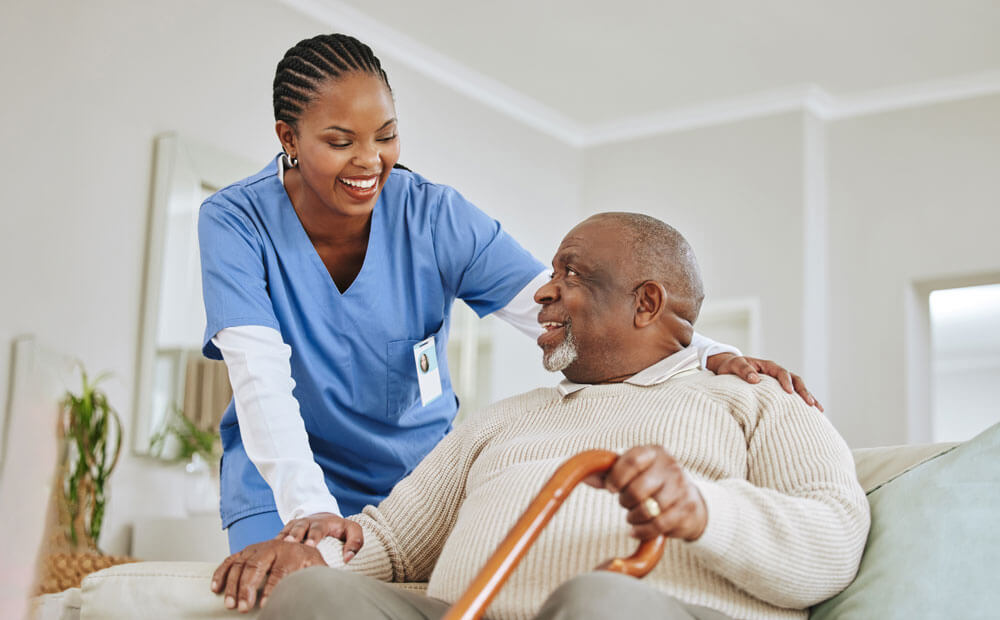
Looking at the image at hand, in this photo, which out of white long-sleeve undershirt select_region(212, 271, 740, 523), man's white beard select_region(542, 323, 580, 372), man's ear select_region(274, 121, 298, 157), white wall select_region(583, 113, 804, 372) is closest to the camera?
white long-sleeve undershirt select_region(212, 271, 740, 523)

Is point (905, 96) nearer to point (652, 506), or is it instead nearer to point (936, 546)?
point (936, 546)

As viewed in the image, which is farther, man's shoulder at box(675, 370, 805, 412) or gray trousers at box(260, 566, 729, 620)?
man's shoulder at box(675, 370, 805, 412)

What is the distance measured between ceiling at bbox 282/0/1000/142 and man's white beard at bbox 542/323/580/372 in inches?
123

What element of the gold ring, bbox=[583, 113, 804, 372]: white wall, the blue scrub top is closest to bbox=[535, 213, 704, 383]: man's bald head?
the blue scrub top

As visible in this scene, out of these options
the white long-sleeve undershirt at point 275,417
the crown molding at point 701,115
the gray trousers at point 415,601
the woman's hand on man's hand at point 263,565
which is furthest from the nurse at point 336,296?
the crown molding at point 701,115

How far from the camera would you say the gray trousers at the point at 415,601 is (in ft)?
3.09

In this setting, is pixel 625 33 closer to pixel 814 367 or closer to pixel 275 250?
pixel 814 367

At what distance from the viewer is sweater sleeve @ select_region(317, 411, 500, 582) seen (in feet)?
4.94

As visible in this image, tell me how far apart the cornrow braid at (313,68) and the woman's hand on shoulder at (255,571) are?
70 cm

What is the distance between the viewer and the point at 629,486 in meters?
0.99

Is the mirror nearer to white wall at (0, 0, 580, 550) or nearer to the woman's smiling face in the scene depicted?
white wall at (0, 0, 580, 550)

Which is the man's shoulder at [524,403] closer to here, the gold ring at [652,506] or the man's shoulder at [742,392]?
the man's shoulder at [742,392]

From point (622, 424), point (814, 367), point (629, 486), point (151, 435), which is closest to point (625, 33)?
point (814, 367)

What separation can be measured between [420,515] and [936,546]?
69cm
